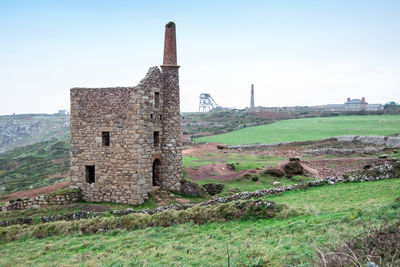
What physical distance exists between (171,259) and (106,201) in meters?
10.7

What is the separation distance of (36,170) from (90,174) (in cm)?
2885

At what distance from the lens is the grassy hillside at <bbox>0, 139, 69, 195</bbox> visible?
3703cm

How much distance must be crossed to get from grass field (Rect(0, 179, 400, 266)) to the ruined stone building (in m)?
5.19

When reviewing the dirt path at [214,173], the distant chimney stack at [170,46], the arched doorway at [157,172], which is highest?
the distant chimney stack at [170,46]

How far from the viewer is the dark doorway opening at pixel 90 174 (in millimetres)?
20422

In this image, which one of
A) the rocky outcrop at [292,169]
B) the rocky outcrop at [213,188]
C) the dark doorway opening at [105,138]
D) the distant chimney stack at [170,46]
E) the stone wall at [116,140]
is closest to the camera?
the stone wall at [116,140]

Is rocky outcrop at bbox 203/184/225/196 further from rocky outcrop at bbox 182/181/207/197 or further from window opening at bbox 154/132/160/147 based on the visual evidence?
window opening at bbox 154/132/160/147

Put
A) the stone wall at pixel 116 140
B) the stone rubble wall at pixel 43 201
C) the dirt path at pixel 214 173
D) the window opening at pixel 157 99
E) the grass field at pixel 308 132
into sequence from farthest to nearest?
the grass field at pixel 308 132
the dirt path at pixel 214 173
the window opening at pixel 157 99
the stone wall at pixel 116 140
the stone rubble wall at pixel 43 201

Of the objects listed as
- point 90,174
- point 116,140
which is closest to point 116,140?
point 116,140

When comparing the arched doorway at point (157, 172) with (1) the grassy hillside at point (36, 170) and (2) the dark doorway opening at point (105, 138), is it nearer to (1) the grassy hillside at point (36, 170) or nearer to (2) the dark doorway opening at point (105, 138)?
(2) the dark doorway opening at point (105, 138)

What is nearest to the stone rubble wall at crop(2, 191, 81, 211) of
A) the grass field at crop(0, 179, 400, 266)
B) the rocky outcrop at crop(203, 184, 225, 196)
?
the grass field at crop(0, 179, 400, 266)

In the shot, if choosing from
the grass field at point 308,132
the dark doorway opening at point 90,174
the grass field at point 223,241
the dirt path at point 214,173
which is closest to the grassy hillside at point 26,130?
the grass field at point 308,132

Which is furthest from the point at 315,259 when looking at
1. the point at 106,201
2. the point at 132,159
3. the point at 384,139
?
the point at 384,139

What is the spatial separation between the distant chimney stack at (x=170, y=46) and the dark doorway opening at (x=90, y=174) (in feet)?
25.8
